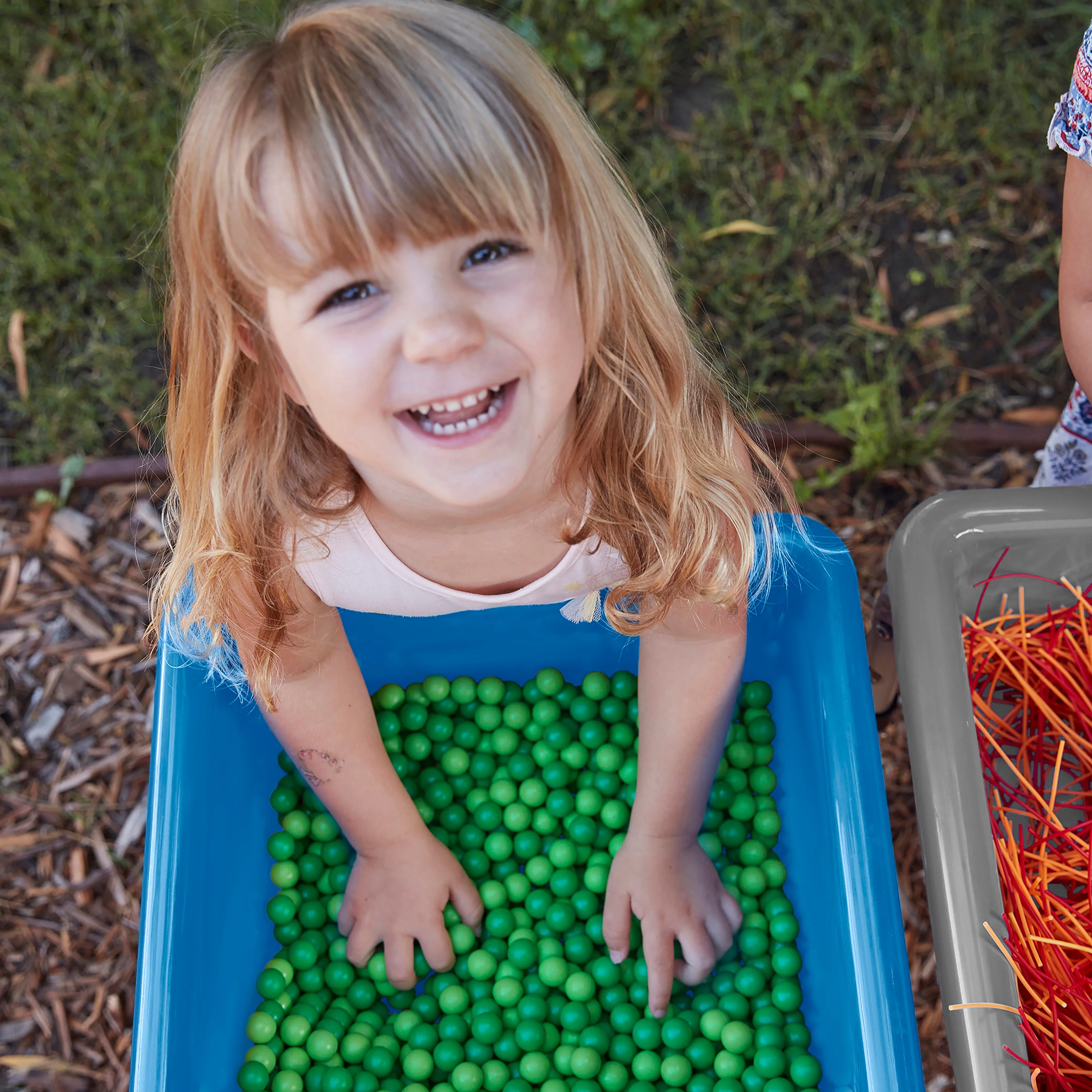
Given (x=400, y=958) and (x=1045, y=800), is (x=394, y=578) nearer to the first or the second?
(x=400, y=958)

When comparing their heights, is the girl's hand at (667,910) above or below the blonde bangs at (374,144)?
below

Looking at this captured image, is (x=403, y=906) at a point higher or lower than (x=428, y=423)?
lower

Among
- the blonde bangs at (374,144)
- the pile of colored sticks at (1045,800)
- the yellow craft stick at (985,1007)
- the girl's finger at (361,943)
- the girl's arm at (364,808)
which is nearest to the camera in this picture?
the blonde bangs at (374,144)

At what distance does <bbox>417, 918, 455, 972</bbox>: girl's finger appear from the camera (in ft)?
3.94

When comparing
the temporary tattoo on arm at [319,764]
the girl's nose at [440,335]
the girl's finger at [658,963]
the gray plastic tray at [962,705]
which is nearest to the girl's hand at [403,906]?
the temporary tattoo on arm at [319,764]

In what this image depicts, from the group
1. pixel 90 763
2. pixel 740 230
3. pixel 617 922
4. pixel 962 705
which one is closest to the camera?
pixel 962 705

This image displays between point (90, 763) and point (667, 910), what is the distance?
792 mm

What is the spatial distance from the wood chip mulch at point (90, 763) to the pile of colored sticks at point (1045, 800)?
211mm

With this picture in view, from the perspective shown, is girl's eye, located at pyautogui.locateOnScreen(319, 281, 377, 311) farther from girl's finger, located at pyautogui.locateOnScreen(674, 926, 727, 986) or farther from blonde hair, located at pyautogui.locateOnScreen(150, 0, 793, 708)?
girl's finger, located at pyautogui.locateOnScreen(674, 926, 727, 986)

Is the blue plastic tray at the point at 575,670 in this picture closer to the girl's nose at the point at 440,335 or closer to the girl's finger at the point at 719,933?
the girl's finger at the point at 719,933

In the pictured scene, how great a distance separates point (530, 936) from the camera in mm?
1247

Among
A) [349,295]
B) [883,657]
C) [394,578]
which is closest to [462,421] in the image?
[349,295]

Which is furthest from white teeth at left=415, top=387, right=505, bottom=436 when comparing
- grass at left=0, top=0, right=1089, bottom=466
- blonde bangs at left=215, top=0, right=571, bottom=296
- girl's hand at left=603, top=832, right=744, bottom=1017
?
grass at left=0, top=0, right=1089, bottom=466

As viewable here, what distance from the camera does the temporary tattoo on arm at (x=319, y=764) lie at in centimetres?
114
